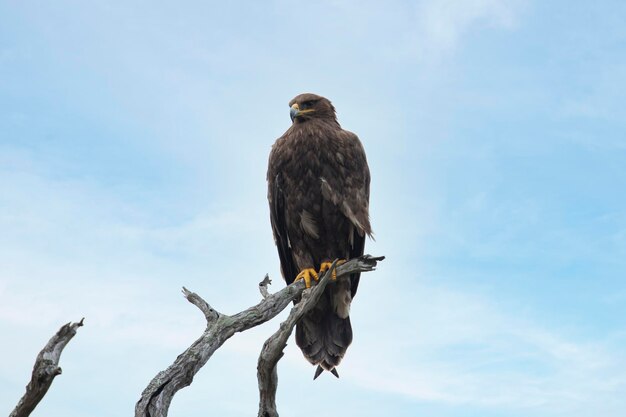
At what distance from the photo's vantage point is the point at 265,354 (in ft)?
24.0

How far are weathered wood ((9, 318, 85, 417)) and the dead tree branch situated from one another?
1.06 meters

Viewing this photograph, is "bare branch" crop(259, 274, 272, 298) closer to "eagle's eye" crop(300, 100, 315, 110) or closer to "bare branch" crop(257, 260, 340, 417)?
"bare branch" crop(257, 260, 340, 417)

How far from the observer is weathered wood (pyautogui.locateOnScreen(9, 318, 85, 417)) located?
5637mm

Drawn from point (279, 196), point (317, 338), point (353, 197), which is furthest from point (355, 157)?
point (317, 338)

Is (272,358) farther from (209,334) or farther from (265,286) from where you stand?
(265,286)

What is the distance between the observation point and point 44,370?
5.63 meters

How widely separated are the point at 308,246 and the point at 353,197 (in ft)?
2.89

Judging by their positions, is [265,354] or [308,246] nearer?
[265,354]

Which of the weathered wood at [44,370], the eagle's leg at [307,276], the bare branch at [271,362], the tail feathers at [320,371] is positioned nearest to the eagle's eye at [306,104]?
the eagle's leg at [307,276]

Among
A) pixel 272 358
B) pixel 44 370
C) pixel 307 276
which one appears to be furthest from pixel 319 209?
pixel 44 370

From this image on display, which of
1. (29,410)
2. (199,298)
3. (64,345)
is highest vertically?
(199,298)

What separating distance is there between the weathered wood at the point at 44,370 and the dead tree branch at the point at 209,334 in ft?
3.49

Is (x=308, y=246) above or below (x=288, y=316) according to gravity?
above

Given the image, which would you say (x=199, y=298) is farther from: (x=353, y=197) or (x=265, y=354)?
(x=353, y=197)
